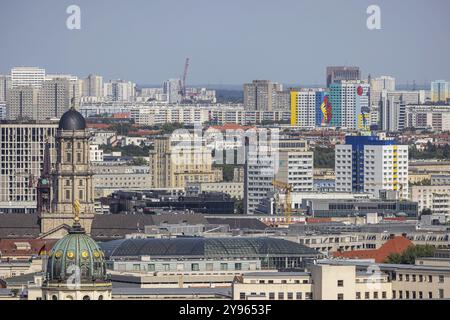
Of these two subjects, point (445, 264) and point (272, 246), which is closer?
point (445, 264)

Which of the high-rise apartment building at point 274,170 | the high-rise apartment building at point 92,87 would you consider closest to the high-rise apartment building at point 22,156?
the high-rise apartment building at point 274,170

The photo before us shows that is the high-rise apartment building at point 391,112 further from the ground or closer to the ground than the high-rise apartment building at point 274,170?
further from the ground

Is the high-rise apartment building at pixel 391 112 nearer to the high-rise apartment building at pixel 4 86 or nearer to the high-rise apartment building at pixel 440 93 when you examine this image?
the high-rise apartment building at pixel 440 93

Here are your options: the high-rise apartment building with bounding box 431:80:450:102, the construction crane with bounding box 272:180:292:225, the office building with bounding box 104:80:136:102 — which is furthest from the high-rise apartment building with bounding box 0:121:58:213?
the office building with bounding box 104:80:136:102

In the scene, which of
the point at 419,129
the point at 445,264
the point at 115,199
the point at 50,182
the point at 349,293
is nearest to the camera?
the point at 349,293

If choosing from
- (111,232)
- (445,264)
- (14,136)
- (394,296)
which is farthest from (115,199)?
(394,296)
